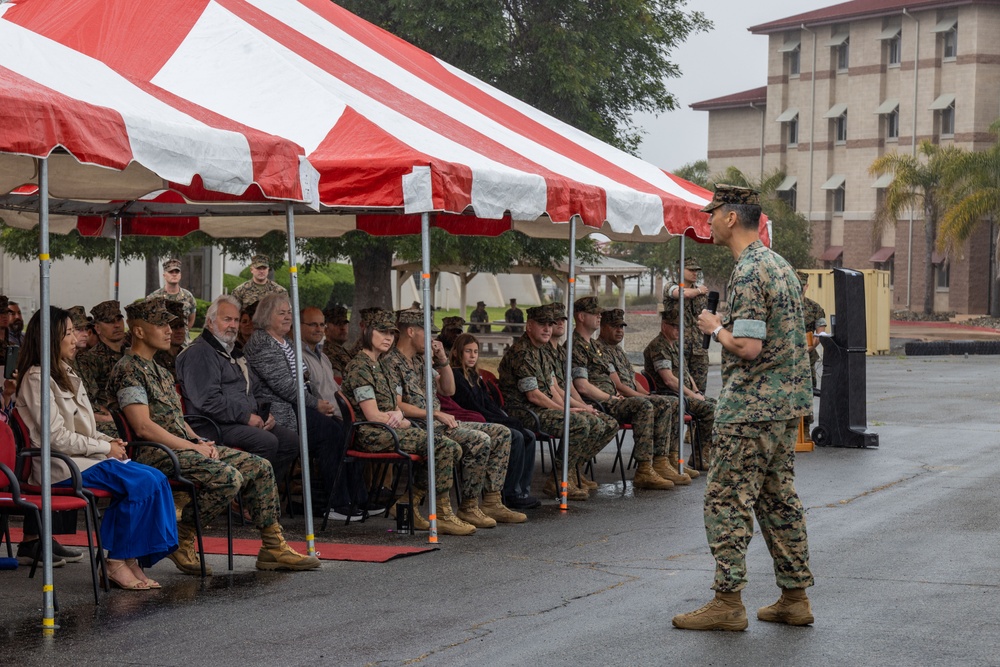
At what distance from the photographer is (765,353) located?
6.71m

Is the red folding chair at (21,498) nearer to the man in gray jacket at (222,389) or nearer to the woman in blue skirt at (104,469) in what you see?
the woman in blue skirt at (104,469)

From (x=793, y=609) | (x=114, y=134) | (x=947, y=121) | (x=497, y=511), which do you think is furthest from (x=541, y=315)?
(x=947, y=121)

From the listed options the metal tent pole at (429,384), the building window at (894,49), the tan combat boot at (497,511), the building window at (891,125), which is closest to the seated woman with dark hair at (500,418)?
the tan combat boot at (497,511)

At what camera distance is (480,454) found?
9844 mm

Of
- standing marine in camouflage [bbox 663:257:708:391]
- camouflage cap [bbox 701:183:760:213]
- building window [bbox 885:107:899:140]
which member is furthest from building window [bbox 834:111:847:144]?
camouflage cap [bbox 701:183:760:213]

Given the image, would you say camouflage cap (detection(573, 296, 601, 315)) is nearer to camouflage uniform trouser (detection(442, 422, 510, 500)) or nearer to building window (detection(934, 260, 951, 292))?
camouflage uniform trouser (detection(442, 422, 510, 500))

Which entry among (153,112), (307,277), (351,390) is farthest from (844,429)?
(307,277)

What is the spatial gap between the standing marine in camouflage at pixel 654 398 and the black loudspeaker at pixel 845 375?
3.39m

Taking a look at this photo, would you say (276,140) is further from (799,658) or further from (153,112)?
(799,658)

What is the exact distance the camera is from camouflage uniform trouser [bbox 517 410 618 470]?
445 inches

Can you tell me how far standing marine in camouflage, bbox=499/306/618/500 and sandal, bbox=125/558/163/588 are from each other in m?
4.32

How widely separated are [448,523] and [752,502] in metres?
3.22

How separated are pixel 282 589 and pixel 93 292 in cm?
3176

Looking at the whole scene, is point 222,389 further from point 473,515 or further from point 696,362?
point 696,362
